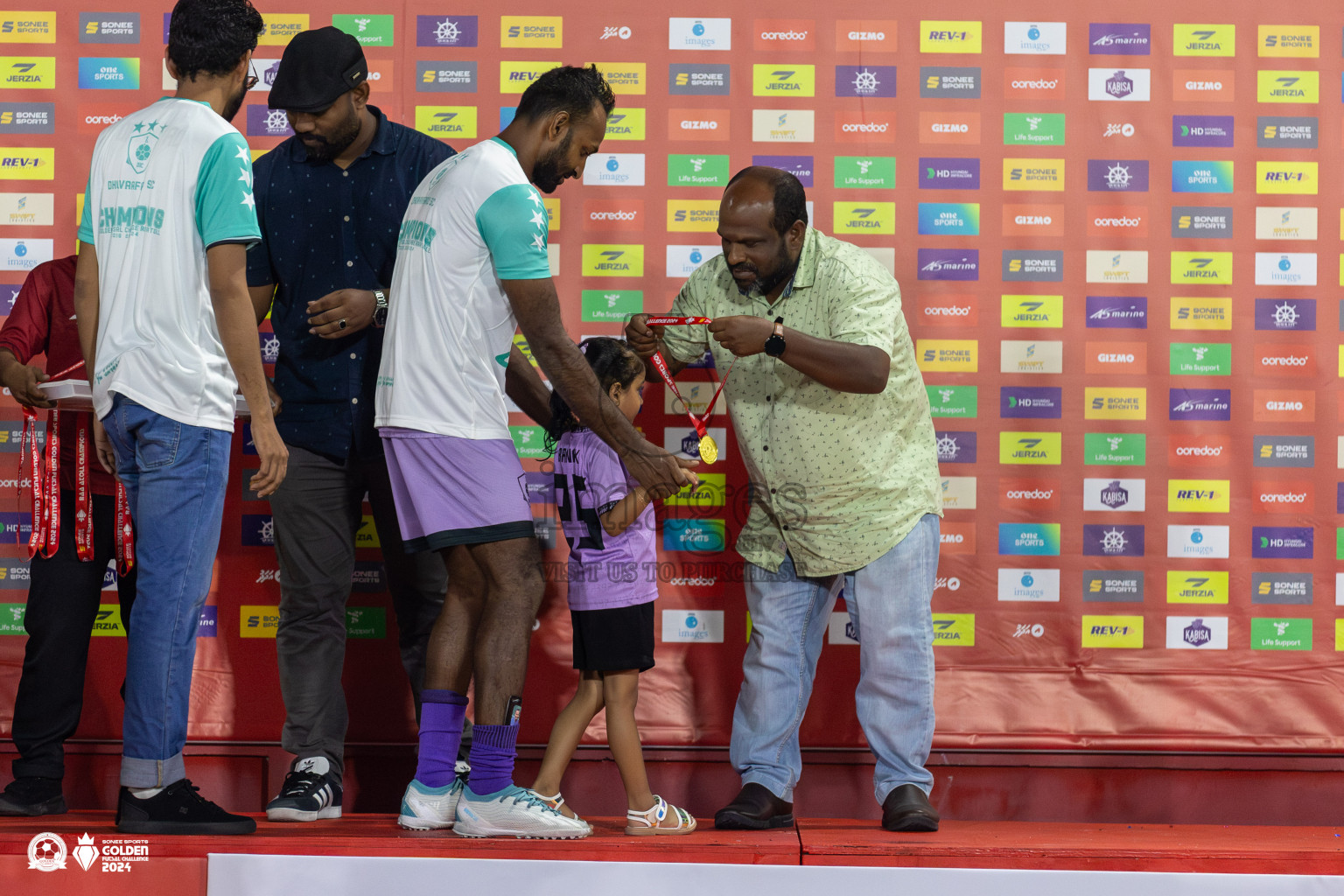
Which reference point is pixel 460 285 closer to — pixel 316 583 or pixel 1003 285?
pixel 316 583

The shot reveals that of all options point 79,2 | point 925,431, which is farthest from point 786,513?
point 79,2

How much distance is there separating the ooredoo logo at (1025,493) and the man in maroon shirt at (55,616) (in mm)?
2803

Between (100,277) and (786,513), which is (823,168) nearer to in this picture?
(786,513)

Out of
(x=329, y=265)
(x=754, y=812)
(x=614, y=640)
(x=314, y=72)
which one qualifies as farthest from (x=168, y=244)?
(x=754, y=812)

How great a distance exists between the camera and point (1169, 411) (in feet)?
11.5

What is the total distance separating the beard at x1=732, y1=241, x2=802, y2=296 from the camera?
2943 mm

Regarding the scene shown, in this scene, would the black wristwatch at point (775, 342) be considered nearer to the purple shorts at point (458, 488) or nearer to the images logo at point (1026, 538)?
the purple shorts at point (458, 488)

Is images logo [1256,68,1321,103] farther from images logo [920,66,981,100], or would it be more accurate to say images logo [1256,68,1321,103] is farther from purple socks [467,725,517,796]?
purple socks [467,725,517,796]

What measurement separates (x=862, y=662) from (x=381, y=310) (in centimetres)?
174

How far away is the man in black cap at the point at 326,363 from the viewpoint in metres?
2.91

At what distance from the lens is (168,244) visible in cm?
247

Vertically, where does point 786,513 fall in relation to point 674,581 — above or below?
above

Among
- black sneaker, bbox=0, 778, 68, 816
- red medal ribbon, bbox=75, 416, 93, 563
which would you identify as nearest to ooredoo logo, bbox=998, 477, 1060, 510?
red medal ribbon, bbox=75, 416, 93, 563

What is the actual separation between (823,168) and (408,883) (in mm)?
2552
